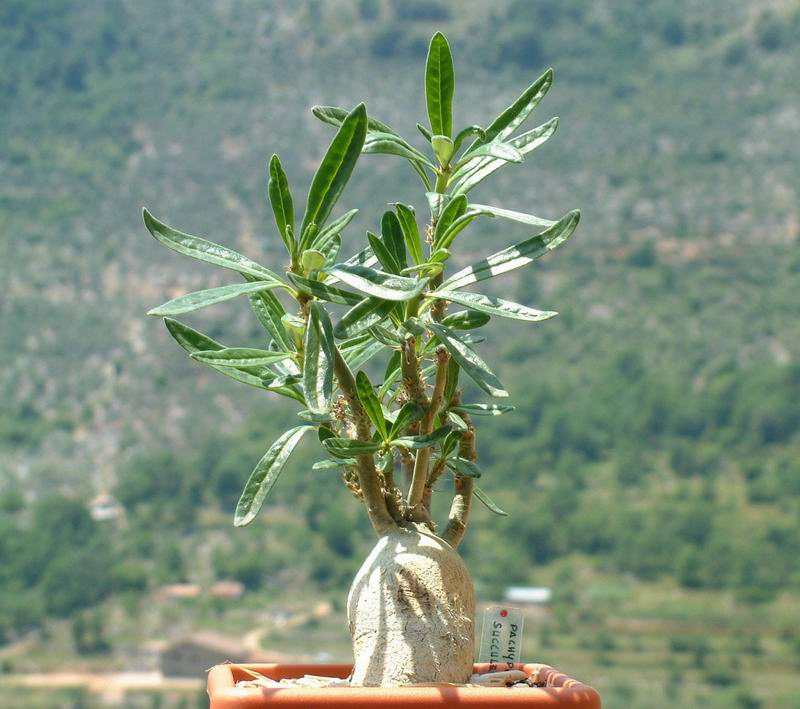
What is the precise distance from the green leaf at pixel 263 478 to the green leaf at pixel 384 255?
0.74 ft

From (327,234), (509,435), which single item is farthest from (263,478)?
(509,435)

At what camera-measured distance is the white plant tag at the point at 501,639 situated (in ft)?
5.21

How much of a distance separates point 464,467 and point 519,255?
10.6 inches

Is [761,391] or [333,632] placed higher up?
[761,391]

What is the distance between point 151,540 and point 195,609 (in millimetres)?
3018

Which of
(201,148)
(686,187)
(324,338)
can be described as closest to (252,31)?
(201,148)

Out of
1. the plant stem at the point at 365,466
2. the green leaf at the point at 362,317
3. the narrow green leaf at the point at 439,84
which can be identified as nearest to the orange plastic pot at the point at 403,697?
the plant stem at the point at 365,466

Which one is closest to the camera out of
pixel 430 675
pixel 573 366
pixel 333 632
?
pixel 430 675

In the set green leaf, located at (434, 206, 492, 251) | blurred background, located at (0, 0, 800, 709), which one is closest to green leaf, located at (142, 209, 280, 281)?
green leaf, located at (434, 206, 492, 251)

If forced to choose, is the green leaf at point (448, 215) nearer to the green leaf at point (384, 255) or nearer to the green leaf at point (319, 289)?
the green leaf at point (384, 255)

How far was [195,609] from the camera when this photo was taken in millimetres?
41000

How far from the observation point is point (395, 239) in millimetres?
1549

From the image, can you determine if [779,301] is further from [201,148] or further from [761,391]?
[201,148]

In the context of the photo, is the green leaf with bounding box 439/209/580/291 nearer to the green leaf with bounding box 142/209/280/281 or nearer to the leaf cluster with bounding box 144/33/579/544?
the leaf cluster with bounding box 144/33/579/544
